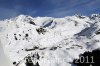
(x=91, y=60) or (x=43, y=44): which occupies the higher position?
(x=43, y=44)

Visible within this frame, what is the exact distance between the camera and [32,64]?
276 ft

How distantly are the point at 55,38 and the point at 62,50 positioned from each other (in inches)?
3031

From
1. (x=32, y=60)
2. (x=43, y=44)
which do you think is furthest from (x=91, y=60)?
(x=43, y=44)

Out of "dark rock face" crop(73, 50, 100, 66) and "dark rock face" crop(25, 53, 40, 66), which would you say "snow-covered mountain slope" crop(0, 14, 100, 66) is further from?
"dark rock face" crop(73, 50, 100, 66)

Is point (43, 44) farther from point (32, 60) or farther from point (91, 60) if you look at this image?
point (91, 60)

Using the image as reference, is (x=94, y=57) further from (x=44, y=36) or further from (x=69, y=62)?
(x=44, y=36)

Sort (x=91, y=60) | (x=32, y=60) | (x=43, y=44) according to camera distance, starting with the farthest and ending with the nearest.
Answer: (x=43, y=44), (x=32, y=60), (x=91, y=60)

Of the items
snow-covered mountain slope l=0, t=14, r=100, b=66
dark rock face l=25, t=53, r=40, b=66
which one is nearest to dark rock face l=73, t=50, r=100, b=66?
snow-covered mountain slope l=0, t=14, r=100, b=66

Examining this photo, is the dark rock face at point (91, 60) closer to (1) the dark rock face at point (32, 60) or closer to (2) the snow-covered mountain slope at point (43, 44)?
(2) the snow-covered mountain slope at point (43, 44)

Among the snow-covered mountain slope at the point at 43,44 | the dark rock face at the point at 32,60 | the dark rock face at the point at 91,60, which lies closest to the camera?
the dark rock face at the point at 91,60

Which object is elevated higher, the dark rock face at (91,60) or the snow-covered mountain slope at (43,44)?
the snow-covered mountain slope at (43,44)

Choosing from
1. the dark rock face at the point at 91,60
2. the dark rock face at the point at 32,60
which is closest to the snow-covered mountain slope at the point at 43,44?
the dark rock face at the point at 32,60

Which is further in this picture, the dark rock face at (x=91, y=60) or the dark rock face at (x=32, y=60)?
the dark rock face at (x=32, y=60)

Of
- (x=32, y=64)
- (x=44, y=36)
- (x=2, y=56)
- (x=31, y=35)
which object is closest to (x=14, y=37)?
(x=31, y=35)
